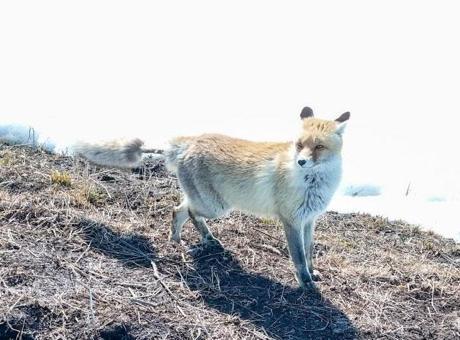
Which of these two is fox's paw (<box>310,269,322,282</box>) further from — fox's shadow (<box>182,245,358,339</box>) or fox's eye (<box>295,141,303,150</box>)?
fox's eye (<box>295,141,303,150</box>)

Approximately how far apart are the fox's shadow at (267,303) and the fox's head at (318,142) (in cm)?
127

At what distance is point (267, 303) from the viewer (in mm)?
6043

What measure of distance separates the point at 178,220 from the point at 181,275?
898 millimetres

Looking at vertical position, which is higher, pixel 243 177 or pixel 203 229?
pixel 243 177

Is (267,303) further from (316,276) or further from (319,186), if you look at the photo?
(319,186)

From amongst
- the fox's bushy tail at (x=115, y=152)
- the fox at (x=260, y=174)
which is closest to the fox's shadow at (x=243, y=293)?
the fox at (x=260, y=174)

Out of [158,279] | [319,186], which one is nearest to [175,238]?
[158,279]

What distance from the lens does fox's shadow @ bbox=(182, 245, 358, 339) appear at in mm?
5723

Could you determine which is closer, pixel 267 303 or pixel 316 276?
pixel 267 303

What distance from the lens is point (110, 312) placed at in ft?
18.0

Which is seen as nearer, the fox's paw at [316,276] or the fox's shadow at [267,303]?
the fox's shadow at [267,303]

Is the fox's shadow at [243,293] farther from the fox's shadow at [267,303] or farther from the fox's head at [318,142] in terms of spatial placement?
the fox's head at [318,142]

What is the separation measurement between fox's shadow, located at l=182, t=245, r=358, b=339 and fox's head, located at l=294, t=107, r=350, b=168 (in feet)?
4.17

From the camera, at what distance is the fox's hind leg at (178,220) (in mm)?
7023
